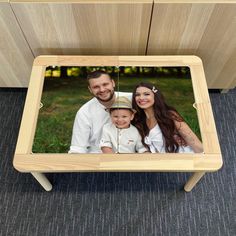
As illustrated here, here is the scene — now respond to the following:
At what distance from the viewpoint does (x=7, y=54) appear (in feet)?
4.16

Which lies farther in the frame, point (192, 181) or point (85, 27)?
point (192, 181)

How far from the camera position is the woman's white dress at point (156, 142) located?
997 mm

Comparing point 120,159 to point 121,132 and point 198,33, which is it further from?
point 198,33

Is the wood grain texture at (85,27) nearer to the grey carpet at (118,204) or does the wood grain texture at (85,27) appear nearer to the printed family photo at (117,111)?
the printed family photo at (117,111)

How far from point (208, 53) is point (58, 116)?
772 millimetres

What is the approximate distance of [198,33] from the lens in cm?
112

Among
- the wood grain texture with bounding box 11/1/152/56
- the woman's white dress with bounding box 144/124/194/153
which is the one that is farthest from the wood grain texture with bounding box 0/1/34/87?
the woman's white dress with bounding box 144/124/194/153

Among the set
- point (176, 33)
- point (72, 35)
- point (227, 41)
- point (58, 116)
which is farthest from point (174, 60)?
point (58, 116)

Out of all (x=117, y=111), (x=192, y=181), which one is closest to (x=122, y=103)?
(x=117, y=111)

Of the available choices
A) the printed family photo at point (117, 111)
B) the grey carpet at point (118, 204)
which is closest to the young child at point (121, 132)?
the printed family photo at point (117, 111)

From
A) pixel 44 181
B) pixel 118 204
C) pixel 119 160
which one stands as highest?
pixel 119 160

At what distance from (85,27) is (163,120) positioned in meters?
0.51

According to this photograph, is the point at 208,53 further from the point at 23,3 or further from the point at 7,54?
the point at 7,54

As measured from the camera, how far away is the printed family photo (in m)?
1.01
